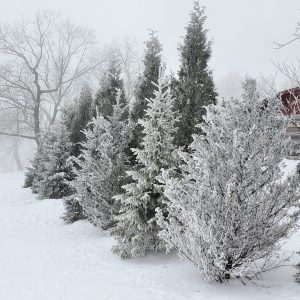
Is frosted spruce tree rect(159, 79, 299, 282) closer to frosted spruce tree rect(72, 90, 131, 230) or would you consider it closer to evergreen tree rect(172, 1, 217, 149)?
evergreen tree rect(172, 1, 217, 149)

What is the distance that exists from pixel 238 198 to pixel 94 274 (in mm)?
4109

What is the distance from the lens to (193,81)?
12.4 meters

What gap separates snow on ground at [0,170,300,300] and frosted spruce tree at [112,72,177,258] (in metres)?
0.46

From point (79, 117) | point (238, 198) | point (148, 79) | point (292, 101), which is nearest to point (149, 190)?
point (238, 198)

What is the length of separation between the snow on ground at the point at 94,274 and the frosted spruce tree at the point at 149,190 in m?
0.46

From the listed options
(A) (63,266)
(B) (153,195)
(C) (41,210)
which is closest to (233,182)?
(B) (153,195)

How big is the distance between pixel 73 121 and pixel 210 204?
1678cm

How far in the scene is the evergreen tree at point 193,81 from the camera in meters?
12.3

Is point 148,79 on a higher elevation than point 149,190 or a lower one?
higher

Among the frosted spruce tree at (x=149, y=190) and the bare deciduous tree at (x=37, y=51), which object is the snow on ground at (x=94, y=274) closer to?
the frosted spruce tree at (x=149, y=190)

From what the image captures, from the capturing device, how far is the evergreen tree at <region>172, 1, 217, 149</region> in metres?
12.3

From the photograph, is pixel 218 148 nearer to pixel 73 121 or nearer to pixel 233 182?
pixel 233 182

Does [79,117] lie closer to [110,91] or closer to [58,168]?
[58,168]

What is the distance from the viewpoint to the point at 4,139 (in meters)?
56.4
